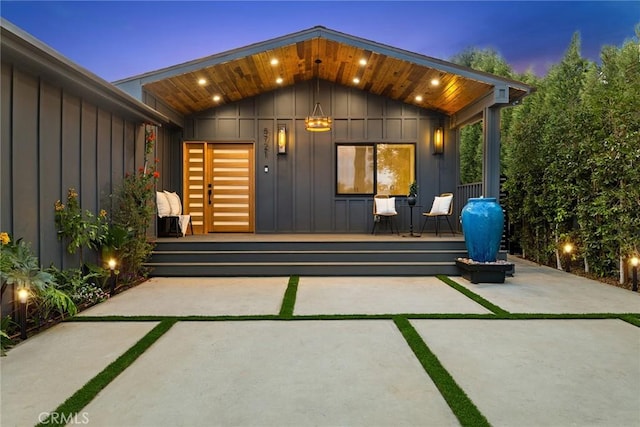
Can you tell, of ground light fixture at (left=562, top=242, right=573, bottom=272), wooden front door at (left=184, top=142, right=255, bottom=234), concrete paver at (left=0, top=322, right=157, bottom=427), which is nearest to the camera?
concrete paver at (left=0, top=322, right=157, bottom=427)

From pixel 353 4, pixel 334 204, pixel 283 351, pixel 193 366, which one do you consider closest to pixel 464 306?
pixel 283 351

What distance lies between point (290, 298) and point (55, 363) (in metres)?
2.28

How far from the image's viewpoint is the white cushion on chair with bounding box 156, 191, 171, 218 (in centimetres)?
651

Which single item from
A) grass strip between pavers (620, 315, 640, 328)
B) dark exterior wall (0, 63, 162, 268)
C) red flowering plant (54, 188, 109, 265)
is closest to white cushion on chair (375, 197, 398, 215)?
grass strip between pavers (620, 315, 640, 328)

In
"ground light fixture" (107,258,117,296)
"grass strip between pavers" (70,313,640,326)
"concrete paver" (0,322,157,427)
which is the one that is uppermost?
"ground light fixture" (107,258,117,296)

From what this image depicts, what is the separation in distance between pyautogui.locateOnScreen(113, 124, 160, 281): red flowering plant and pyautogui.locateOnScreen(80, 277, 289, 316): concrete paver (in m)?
0.31

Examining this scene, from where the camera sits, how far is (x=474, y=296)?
4.43m

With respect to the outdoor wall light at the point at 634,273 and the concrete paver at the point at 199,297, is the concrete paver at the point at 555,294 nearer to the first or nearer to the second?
the outdoor wall light at the point at 634,273

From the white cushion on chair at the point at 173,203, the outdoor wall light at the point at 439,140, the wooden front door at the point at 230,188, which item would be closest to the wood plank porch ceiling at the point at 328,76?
the outdoor wall light at the point at 439,140

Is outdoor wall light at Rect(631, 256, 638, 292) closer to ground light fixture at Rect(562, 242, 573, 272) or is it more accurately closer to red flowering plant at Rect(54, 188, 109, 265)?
ground light fixture at Rect(562, 242, 573, 272)

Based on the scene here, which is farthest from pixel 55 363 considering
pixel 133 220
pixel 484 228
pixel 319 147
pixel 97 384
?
pixel 319 147

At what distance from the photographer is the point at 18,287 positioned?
2930mm

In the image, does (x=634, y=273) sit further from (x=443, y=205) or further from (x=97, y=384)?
(x=97, y=384)

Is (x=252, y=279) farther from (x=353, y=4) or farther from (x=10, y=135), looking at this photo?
(x=353, y=4)
